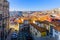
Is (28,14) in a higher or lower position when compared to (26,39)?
higher

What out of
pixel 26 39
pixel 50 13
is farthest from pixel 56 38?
pixel 50 13

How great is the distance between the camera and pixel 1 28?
11.9 feet

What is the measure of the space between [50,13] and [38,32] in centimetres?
323

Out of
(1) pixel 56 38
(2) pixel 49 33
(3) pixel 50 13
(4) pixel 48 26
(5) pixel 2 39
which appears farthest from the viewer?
(3) pixel 50 13

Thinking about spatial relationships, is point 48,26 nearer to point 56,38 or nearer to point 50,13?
point 56,38

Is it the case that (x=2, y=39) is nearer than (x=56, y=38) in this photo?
No

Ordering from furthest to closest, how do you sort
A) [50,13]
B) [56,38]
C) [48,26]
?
[50,13], [48,26], [56,38]

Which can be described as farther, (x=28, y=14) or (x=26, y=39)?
(x=28, y=14)

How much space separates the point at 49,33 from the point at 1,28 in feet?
4.15

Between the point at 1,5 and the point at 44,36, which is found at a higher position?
the point at 1,5

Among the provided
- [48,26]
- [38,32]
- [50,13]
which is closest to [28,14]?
[50,13]

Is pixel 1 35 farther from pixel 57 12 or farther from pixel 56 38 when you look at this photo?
pixel 57 12

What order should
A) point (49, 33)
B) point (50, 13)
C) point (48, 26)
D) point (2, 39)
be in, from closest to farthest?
point (2, 39) < point (49, 33) < point (48, 26) < point (50, 13)

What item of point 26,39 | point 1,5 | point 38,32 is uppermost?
point 1,5
